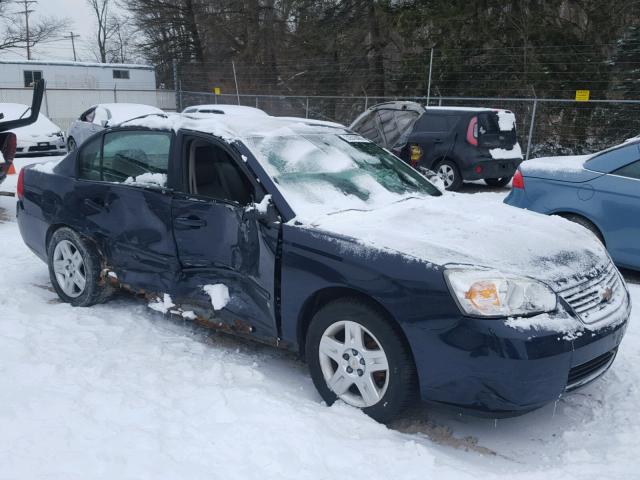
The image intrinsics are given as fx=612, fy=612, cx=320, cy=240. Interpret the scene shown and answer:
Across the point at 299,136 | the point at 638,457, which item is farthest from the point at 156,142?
the point at 638,457

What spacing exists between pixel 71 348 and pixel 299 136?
2.09 metres

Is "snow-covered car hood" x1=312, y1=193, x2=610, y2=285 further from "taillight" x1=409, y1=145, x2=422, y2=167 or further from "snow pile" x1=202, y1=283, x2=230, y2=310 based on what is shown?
"taillight" x1=409, y1=145, x2=422, y2=167

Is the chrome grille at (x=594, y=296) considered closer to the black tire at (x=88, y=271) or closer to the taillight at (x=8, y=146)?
the black tire at (x=88, y=271)

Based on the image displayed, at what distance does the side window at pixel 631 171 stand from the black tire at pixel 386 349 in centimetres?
399

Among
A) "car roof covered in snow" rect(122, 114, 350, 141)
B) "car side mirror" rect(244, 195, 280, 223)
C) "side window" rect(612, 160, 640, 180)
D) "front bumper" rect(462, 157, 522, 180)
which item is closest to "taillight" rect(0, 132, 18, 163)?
"car roof covered in snow" rect(122, 114, 350, 141)

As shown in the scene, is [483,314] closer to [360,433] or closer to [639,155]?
[360,433]

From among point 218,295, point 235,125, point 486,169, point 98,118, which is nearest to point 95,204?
point 235,125

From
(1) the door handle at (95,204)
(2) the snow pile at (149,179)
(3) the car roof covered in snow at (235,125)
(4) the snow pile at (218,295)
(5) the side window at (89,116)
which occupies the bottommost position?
(4) the snow pile at (218,295)

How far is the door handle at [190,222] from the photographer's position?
392 cm

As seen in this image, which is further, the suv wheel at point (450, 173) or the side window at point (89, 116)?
the side window at point (89, 116)

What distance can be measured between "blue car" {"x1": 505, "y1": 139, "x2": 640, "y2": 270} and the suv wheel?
459 cm

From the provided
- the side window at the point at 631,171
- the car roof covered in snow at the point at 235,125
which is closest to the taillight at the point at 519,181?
the side window at the point at 631,171

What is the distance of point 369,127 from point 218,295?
8968 mm

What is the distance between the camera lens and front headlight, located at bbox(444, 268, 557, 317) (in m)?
2.82
